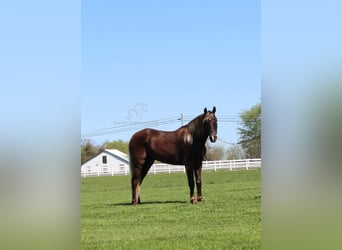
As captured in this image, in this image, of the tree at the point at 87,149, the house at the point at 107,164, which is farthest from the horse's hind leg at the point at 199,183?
the tree at the point at 87,149

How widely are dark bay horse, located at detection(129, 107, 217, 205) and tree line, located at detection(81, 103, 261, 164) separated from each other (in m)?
0.12

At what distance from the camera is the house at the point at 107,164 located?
4332 millimetres

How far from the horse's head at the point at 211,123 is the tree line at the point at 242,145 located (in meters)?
0.10

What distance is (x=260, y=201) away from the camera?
169 inches

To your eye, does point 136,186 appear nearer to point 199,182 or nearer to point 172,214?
point 172,214
